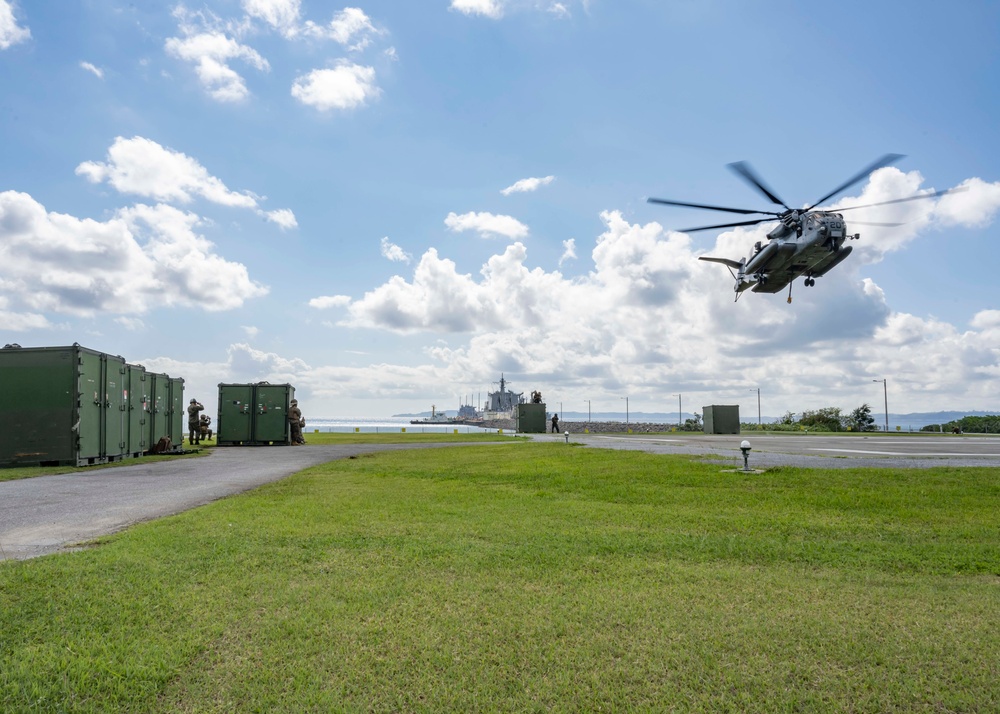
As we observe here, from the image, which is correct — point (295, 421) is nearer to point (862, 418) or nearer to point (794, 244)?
point (794, 244)

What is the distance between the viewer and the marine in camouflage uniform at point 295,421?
1267 inches

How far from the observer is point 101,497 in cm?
1084

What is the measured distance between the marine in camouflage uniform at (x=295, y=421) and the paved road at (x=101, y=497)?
14.0 metres

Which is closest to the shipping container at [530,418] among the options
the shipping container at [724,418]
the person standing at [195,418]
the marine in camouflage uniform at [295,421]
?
the shipping container at [724,418]

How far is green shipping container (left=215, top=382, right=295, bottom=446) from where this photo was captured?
1248 inches

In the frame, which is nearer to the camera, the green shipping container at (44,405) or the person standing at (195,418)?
the green shipping container at (44,405)

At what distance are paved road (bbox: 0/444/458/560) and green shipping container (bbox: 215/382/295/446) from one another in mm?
13914

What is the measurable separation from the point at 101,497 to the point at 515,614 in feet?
32.5

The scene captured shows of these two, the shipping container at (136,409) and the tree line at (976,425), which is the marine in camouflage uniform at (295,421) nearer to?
the shipping container at (136,409)

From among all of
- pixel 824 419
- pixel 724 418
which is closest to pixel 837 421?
pixel 824 419

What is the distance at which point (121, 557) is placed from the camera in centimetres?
575

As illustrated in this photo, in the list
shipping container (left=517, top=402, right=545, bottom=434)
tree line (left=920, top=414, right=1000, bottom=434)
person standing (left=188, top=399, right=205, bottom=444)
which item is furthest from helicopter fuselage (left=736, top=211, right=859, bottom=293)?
tree line (left=920, top=414, right=1000, bottom=434)

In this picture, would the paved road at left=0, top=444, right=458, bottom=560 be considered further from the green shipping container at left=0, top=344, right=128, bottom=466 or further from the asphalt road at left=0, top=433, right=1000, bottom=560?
the green shipping container at left=0, top=344, right=128, bottom=466

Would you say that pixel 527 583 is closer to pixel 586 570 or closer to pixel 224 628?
pixel 586 570
